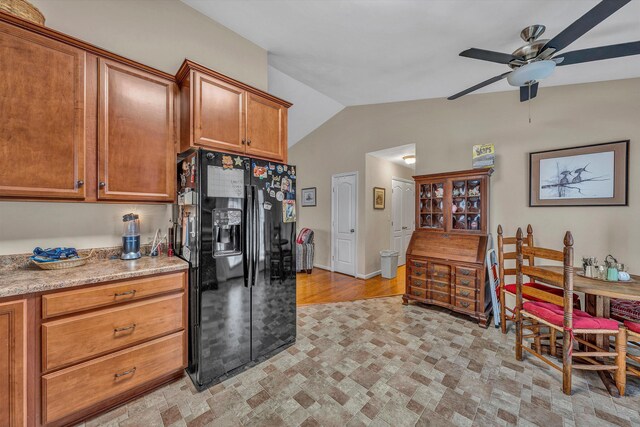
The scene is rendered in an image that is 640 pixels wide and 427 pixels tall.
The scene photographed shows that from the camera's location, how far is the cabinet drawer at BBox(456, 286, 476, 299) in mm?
2895

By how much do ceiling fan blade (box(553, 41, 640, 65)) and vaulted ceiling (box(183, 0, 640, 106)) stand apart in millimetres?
385

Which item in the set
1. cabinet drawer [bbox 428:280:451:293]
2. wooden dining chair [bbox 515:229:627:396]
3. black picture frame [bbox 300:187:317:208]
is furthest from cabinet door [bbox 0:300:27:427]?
black picture frame [bbox 300:187:317:208]

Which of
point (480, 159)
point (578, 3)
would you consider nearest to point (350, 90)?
point (480, 159)

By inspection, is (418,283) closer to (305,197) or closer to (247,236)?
(247,236)

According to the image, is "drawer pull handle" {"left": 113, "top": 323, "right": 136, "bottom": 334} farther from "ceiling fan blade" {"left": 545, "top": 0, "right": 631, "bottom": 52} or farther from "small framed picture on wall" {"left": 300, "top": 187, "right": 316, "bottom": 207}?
"small framed picture on wall" {"left": 300, "top": 187, "right": 316, "bottom": 207}

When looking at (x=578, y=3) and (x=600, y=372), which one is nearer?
(x=578, y=3)

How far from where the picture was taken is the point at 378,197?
4.95 meters

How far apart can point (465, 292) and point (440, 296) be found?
1.02 feet

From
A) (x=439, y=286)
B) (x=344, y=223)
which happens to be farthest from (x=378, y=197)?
(x=439, y=286)

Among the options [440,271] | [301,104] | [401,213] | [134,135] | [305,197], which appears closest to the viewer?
[134,135]

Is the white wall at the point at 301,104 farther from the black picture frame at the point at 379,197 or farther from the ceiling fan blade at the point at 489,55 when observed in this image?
→ the ceiling fan blade at the point at 489,55

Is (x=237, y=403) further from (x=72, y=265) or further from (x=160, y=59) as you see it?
(x=160, y=59)

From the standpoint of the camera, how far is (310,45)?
8.67ft

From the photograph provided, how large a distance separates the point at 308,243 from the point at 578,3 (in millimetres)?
4393
